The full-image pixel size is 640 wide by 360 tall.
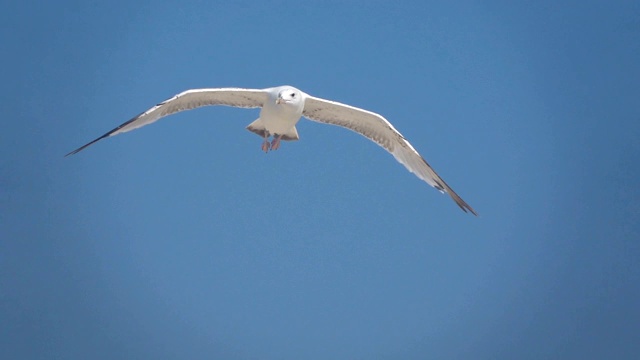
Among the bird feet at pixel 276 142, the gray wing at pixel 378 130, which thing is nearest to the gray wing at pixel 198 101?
the bird feet at pixel 276 142

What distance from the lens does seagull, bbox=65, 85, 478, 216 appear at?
6.46 meters

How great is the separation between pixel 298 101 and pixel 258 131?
1.67ft

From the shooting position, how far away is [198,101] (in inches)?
266

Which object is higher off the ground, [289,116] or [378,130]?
[378,130]

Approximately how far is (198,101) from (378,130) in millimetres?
1552

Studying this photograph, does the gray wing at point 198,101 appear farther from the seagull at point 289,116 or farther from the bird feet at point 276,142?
the bird feet at point 276,142

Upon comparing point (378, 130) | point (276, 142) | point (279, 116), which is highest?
point (378, 130)

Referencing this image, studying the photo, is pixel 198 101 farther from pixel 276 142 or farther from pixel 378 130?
pixel 378 130

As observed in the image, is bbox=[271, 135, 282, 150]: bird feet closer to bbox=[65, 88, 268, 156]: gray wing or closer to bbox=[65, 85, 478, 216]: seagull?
bbox=[65, 85, 478, 216]: seagull

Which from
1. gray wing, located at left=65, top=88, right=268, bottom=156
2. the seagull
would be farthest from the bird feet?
gray wing, located at left=65, top=88, right=268, bottom=156

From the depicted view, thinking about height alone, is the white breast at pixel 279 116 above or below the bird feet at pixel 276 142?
above

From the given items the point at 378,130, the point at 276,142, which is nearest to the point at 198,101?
the point at 276,142

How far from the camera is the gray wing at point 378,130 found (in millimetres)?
6863

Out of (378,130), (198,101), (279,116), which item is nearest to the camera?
(279,116)
